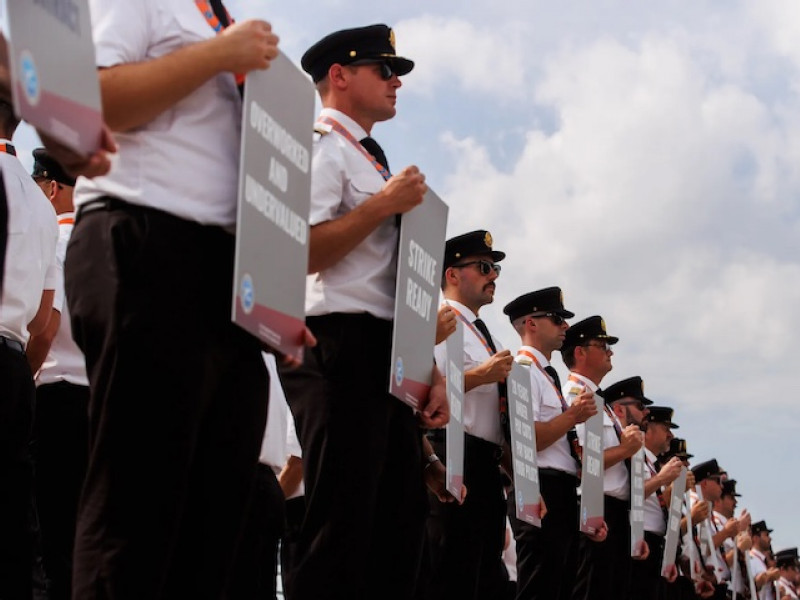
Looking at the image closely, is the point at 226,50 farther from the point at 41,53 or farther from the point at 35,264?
the point at 35,264

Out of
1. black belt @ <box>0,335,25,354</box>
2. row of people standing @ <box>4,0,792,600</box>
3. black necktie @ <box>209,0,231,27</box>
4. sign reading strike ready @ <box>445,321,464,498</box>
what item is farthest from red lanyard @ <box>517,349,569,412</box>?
black necktie @ <box>209,0,231,27</box>

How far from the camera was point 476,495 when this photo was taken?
19.4 ft

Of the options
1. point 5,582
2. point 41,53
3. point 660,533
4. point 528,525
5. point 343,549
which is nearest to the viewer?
point 41,53

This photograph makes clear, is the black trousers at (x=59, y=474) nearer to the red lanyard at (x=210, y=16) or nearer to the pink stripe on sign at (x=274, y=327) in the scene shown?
the pink stripe on sign at (x=274, y=327)

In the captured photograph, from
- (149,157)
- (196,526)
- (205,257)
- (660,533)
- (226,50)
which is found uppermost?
(660,533)

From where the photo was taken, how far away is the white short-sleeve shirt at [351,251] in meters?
3.71

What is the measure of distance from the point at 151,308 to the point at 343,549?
129cm

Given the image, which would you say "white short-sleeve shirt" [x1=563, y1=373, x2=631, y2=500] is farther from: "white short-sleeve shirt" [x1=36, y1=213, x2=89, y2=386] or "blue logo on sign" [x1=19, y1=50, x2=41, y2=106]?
"blue logo on sign" [x1=19, y1=50, x2=41, y2=106]

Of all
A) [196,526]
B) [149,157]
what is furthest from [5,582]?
[149,157]

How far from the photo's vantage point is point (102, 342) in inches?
97.9

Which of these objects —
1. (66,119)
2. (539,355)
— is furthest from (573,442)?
(66,119)

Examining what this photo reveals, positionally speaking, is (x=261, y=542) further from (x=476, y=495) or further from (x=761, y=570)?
Answer: (x=761, y=570)

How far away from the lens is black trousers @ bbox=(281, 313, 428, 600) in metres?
3.53

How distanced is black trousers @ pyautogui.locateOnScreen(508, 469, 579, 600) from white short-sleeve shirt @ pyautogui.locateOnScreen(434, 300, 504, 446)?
0.51m
